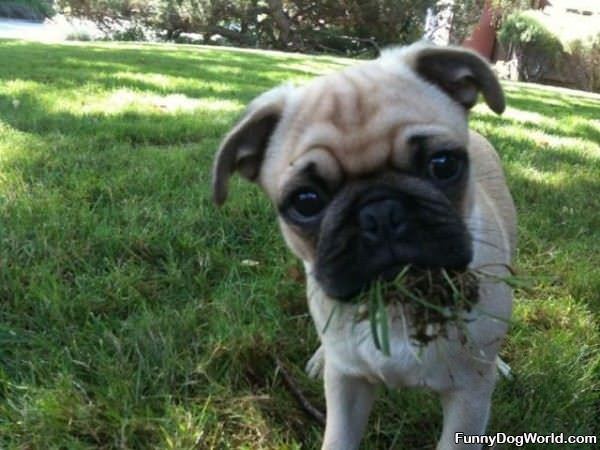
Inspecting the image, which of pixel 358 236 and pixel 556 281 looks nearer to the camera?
pixel 358 236

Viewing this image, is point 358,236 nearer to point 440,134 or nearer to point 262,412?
point 440,134

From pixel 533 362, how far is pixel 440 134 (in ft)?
4.49

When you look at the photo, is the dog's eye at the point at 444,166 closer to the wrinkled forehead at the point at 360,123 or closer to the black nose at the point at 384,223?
the wrinkled forehead at the point at 360,123

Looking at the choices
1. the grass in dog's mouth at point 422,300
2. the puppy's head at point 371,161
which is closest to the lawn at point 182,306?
the grass in dog's mouth at point 422,300

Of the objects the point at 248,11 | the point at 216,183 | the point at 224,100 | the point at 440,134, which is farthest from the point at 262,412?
the point at 248,11

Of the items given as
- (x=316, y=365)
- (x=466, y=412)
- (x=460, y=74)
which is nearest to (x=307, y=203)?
(x=460, y=74)

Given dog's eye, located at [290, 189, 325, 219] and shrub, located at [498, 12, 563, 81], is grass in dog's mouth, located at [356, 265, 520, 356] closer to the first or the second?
dog's eye, located at [290, 189, 325, 219]

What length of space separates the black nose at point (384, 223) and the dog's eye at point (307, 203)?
249mm

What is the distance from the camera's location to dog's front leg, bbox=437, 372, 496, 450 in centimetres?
229

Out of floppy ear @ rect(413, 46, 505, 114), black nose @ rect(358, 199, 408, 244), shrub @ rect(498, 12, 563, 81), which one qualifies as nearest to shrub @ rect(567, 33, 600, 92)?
shrub @ rect(498, 12, 563, 81)

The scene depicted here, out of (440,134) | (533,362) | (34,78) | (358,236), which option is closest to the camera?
(358,236)

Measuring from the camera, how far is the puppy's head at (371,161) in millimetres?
1961

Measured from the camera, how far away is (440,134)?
2.12 meters

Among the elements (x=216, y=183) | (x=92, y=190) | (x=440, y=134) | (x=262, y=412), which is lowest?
(x=262, y=412)
